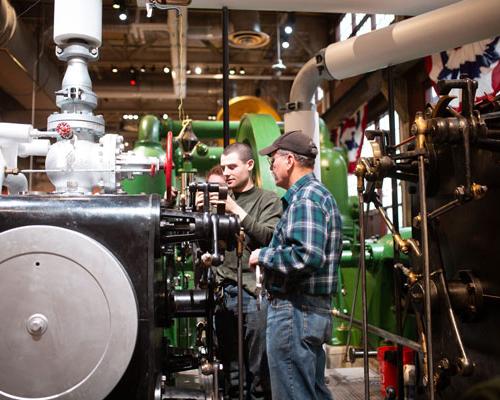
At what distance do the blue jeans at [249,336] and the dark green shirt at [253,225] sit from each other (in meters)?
0.06

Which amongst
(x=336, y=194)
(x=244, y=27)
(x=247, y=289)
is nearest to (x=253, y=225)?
(x=247, y=289)

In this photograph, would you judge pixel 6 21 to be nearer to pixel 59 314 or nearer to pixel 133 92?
pixel 133 92

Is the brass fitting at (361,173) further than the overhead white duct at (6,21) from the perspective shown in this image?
No

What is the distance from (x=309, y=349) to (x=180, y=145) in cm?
240

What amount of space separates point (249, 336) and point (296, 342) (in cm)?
48

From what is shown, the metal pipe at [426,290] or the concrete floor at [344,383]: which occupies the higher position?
the metal pipe at [426,290]

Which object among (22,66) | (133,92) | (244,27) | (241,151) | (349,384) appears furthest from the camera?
(133,92)

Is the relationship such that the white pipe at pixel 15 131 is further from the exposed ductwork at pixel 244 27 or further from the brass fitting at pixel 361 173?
the exposed ductwork at pixel 244 27

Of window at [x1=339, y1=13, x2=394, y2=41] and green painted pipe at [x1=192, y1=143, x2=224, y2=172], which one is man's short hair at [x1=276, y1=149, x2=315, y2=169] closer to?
green painted pipe at [x1=192, y1=143, x2=224, y2=172]

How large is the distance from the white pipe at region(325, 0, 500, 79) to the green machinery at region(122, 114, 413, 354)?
817mm

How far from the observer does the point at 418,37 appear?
264cm

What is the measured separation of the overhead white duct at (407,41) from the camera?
239 centimetres

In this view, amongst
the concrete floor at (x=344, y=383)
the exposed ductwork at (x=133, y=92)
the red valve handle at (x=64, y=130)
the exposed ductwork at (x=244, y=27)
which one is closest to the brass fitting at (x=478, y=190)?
the red valve handle at (x=64, y=130)

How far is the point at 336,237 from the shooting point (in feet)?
6.50
